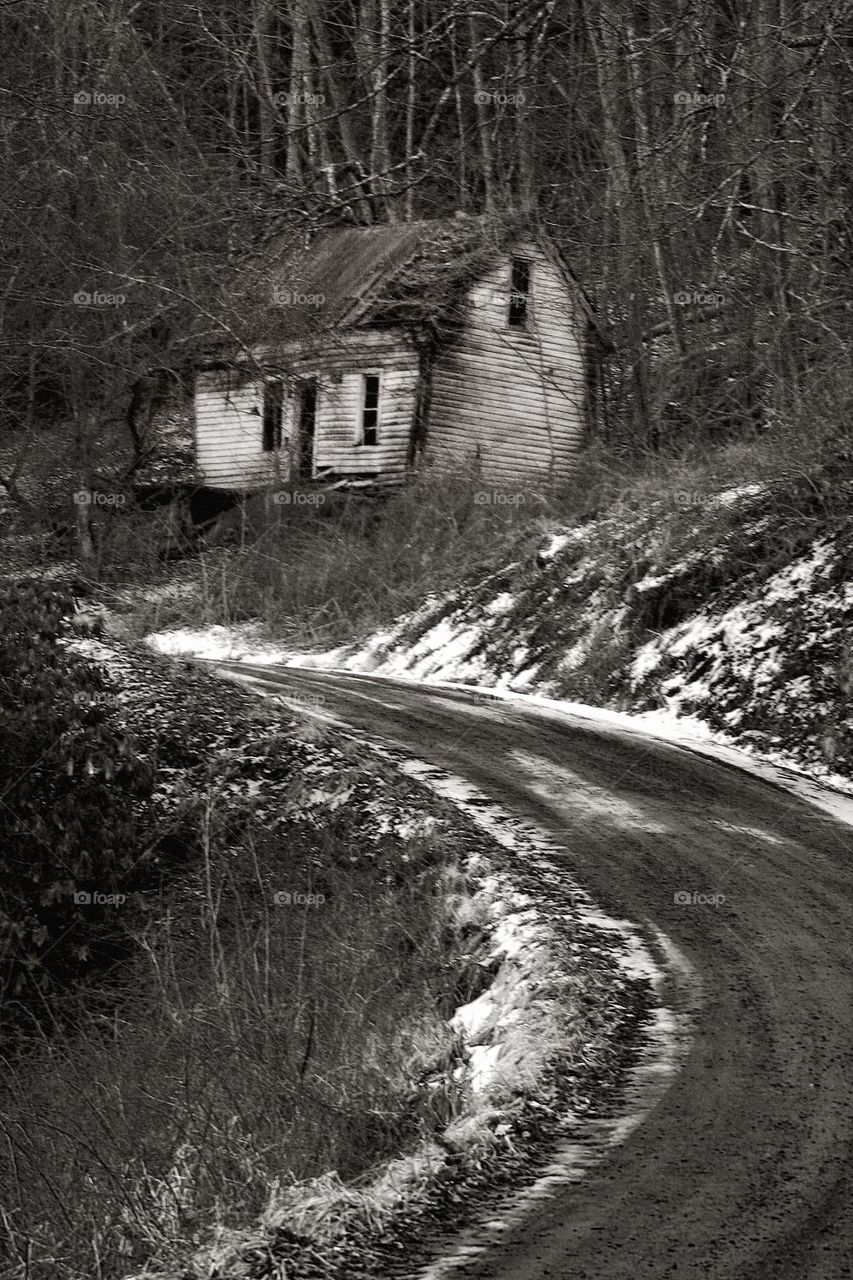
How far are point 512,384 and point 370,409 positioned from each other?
123 inches

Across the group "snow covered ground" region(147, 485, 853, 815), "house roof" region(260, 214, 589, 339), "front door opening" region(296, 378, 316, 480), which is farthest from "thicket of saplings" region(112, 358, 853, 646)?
"house roof" region(260, 214, 589, 339)

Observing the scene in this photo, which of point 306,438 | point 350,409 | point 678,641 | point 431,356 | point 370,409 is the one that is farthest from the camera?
point 306,438

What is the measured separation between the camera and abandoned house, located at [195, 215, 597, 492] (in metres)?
29.0

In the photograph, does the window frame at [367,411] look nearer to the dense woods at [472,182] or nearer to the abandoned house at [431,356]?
the abandoned house at [431,356]

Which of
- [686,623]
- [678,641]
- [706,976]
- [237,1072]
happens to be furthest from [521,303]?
[237,1072]

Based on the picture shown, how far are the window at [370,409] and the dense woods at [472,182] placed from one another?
150 inches

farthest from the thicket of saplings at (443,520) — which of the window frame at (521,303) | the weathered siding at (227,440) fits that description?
the window frame at (521,303)

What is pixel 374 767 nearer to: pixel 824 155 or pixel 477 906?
pixel 477 906

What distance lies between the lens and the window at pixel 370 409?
2962 centimetres

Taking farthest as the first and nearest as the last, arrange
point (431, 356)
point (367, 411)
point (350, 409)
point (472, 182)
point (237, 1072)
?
1. point (472, 182)
2. point (367, 411)
3. point (350, 409)
4. point (431, 356)
5. point (237, 1072)

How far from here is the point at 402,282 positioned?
29312 mm

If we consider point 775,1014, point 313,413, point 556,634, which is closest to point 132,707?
point 556,634

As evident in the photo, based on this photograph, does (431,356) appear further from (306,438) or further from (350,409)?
(306,438)

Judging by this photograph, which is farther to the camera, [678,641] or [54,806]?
[678,641]
